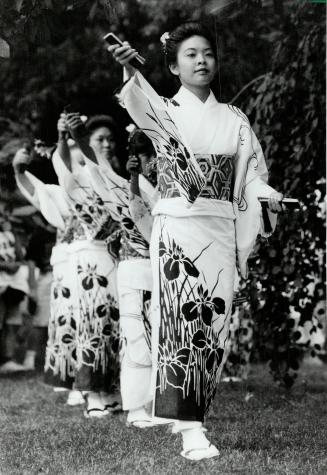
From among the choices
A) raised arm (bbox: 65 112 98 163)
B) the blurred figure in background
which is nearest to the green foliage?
raised arm (bbox: 65 112 98 163)

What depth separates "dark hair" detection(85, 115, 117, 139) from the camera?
18.2ft

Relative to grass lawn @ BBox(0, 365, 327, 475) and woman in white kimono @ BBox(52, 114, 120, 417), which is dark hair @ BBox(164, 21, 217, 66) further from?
grass lawn @ BBox(0, 365, 327, 475)

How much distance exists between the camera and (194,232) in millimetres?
3680

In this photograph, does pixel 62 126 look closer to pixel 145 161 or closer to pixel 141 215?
pixel 145 161

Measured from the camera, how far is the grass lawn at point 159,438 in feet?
11.1

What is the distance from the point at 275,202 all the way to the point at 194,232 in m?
0.36

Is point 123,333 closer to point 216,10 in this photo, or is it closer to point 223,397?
point 223,397

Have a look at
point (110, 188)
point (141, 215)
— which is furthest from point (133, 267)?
point (110, 188)

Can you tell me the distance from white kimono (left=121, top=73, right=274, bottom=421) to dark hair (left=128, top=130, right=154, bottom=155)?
1.05 meters

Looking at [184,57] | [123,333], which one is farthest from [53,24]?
[123,333]

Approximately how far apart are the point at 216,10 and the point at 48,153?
58.3 inches

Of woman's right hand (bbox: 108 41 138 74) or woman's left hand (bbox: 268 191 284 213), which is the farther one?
woman's left hand (bbox: 268 191 284 213)

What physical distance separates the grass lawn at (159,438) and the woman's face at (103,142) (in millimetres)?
1597

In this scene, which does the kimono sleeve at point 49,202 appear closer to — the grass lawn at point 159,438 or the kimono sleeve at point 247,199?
the grass lawn at point 159,438
